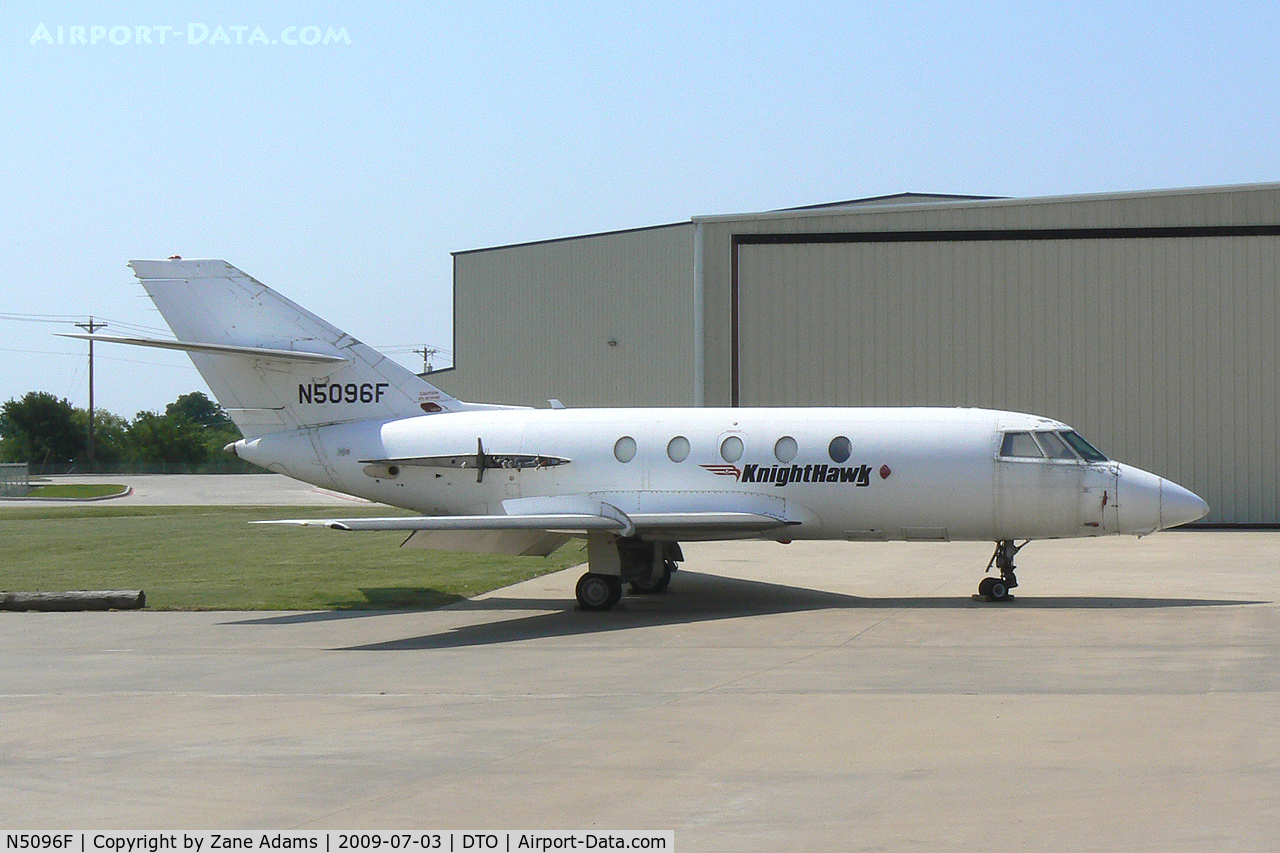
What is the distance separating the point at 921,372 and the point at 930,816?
2639cm

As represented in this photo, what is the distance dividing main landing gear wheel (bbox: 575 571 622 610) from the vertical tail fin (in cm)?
367

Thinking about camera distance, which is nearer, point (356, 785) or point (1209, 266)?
point (356, 785)

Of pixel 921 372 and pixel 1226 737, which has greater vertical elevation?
pixel 921 372

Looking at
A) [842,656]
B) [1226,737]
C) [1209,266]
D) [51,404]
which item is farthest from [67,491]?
[1226,737]

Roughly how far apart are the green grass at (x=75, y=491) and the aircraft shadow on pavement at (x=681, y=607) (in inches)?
1991

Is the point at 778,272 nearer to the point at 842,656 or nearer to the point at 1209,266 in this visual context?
the point at 1209,266

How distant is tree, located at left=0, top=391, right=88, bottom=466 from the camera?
110 m

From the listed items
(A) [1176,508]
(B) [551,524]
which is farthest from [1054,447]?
(B) [551,524]

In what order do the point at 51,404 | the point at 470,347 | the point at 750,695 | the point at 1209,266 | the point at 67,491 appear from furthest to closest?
the point at 51,404 < the point at 67,491 < the point at 470,347 < the point at 1209,266 < the point at 750,695

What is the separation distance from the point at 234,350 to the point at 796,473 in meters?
8.56

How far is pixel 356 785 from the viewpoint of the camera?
818 centimetres

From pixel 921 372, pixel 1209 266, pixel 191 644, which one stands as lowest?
pixel 191 644

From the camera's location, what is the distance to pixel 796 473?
18500 mm
